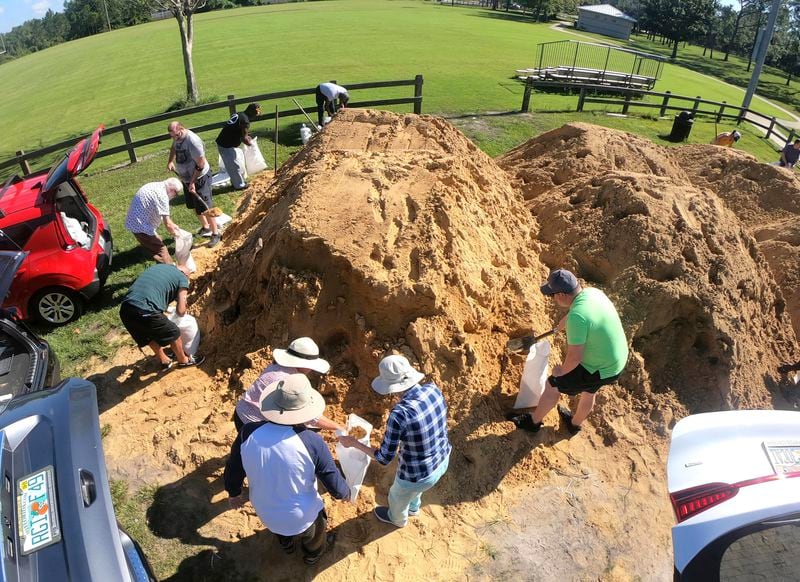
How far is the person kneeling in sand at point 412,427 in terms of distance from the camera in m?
3.61

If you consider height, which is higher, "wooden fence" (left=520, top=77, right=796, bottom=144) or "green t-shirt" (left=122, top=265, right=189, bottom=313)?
"wooden fence" (left=520, top=77, right=796, bottom=144)

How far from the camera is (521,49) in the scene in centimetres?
3481

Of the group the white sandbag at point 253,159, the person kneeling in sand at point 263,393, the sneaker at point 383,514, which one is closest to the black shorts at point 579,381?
the sneaker at point 383,514

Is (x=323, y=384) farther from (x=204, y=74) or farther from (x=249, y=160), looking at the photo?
(x=204, y=74)

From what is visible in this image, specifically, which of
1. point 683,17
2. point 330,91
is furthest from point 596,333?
point 683,17

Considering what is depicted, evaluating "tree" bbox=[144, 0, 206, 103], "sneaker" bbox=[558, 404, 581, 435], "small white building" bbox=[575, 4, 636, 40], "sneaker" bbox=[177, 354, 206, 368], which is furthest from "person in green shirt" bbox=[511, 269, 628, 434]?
"small white building" bbox=[575, 4, 636, 40]

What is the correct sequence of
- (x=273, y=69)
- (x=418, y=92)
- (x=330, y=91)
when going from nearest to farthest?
(x=330, y=91) < (x=418, y=92) < (x=273, y=69)

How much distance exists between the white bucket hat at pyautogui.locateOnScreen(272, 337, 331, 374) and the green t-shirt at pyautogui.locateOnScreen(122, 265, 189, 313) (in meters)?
1.94

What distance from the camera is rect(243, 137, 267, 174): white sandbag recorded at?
10930 millimetres

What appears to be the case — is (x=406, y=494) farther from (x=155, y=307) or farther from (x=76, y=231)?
(x=76, y=231)

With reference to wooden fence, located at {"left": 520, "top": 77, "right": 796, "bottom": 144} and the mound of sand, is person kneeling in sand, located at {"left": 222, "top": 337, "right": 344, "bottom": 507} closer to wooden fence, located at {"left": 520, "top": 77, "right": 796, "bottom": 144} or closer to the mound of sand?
the mound of sand

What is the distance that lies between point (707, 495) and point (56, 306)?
789 cm

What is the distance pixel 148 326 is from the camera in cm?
541

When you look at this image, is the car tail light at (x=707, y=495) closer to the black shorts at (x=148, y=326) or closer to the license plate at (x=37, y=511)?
the license plate at (x=37, y=511)
